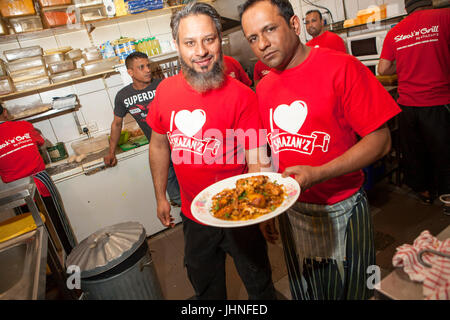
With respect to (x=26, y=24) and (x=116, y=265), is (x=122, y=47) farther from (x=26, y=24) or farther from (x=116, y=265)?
(x=116, y=265)

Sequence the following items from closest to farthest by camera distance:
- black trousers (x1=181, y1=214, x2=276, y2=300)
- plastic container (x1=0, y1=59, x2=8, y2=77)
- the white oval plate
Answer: the white oval plate < black trousers (x1=181, y1=214, x2=276, y2=300) < plastic container (x1=0, y1=59, x2=8, y2=77)

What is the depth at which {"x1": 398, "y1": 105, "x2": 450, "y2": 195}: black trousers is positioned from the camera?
8.50 ft

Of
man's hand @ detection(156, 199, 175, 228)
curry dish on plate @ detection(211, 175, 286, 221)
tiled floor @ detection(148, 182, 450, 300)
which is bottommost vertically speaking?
tiled floor @ detection(148, 182, 450, 300)

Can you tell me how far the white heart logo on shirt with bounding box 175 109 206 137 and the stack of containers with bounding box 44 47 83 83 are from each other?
275cm

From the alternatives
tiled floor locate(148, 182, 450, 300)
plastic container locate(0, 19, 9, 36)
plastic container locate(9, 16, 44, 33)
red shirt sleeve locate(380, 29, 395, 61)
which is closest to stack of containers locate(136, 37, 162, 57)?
plastic container locate(9, 16, 44, 33)

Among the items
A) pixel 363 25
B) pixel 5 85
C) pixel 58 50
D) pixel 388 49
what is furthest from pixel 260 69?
pixel 5 85

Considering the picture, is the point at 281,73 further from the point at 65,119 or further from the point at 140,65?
the point at 65,119

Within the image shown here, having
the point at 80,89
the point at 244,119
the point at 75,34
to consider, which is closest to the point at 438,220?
the point at 244,119

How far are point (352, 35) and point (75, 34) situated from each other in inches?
148

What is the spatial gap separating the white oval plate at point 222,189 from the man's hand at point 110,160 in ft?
6.99

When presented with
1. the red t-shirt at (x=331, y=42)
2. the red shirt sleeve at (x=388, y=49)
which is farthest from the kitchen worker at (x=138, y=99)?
the red shirt sleeve at (x=388, y=49)

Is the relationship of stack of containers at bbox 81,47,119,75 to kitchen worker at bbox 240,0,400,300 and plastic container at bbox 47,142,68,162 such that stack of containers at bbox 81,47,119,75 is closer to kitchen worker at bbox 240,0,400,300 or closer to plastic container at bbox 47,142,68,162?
plastic container at bbox 47,142,68,162

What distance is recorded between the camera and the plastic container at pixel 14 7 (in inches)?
124

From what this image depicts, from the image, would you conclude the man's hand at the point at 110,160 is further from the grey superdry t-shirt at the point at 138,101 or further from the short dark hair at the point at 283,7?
the short dark hair at the point at 283,7
